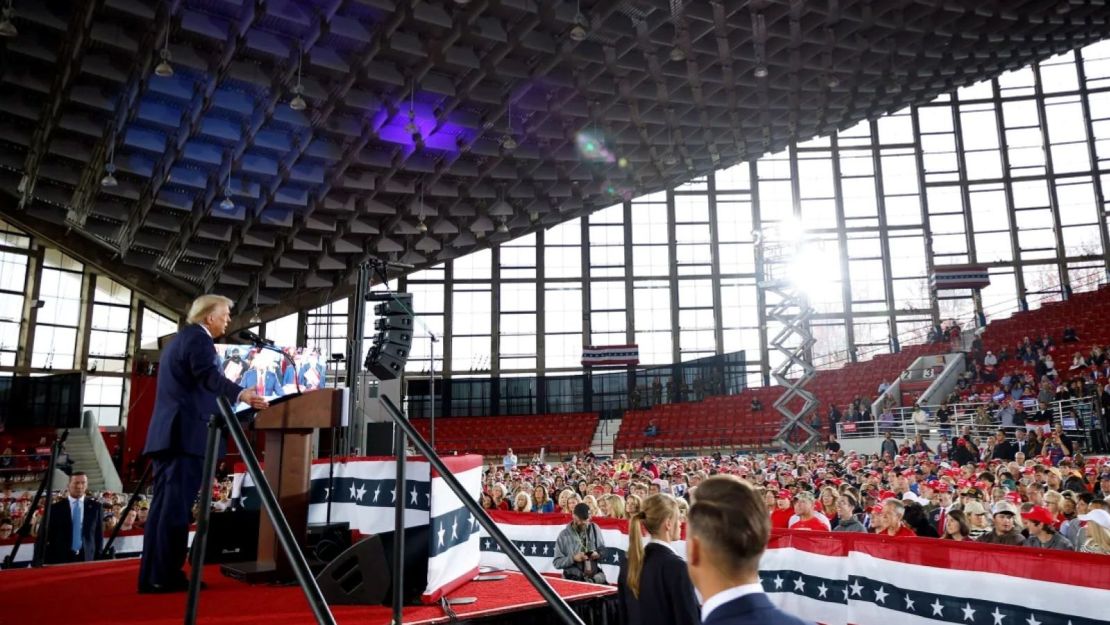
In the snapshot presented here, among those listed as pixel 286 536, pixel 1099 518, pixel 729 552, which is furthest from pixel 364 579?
pixel 1099 518

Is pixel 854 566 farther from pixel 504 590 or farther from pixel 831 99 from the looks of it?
pixel 831 99

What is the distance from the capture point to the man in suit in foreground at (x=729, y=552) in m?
1.55

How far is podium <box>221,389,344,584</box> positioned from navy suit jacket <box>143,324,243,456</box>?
361 millimetres

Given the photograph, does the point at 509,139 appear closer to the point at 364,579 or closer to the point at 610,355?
the point at 610,355

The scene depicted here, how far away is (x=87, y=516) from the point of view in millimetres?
8023

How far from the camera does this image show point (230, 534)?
4.63 metres

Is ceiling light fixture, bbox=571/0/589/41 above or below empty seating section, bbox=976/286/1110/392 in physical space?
above

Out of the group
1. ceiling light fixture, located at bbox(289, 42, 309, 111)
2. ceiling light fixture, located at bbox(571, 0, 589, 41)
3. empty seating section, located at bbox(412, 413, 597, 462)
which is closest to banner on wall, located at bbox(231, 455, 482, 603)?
ceiling light fixture, located at bbox(289, 42, 309, 111)

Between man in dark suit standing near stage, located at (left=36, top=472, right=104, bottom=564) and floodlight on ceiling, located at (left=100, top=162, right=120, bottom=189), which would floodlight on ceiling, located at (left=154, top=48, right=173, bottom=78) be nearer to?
floodlight on ceiling, located at (left=100, top=162, right=120, bottom=189)

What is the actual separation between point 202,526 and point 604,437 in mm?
29497

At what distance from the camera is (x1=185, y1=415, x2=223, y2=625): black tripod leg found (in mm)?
2221

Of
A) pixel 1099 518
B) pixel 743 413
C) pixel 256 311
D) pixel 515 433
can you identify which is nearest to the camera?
pixel 1099 518

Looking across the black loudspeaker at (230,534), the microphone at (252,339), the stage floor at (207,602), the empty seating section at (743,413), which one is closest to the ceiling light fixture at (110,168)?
the stage floor at (207,602)

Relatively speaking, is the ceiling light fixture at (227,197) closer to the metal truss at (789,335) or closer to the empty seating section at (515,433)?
the empty seating section at (515,433)
